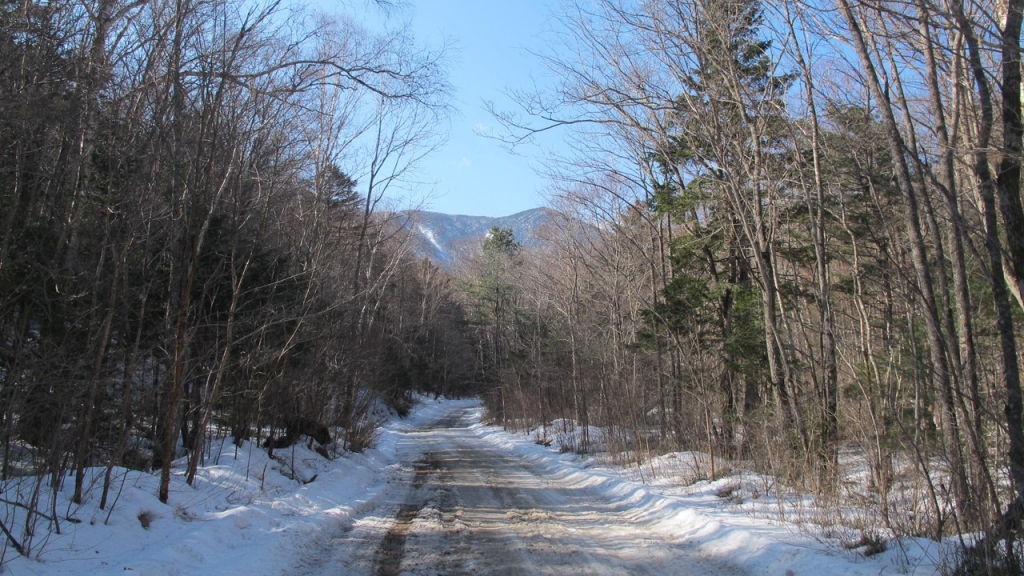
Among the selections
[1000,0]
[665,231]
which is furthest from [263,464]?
[665,231]

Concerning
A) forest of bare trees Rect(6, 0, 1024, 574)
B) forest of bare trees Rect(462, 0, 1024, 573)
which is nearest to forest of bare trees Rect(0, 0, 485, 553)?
forest of bare trees Rect(6, 0, 1024, 574)

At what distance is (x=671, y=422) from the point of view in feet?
45.5

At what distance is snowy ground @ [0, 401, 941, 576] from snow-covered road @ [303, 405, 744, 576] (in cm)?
2

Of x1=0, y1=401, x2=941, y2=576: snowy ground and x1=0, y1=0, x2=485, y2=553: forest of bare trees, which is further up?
x1=0, y1=0, x2=485, y2=553: forest of bare trees

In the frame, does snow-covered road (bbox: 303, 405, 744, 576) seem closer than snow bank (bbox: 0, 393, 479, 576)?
No

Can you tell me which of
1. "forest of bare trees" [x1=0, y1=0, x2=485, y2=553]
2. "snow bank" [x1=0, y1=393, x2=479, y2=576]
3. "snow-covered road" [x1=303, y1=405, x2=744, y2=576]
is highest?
"forest of bare trees" [x1=0, y1=0, x2=485, y2=553]

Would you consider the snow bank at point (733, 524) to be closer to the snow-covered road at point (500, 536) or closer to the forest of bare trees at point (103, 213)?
the snow-covered road at point (500, 536)

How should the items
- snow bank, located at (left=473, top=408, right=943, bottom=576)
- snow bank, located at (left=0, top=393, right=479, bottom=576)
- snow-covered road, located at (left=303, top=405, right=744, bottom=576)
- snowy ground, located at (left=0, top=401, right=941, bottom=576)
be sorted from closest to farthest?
snow bank, located at (left=0, top=393, right=479, bottom=576) < snow bank, located at (left=473, top=408, right=943, bottom=576) < snowy ground, located at (left=0, top=401, right=941, bottom=576) < snow-covered road, located at (left=303, top=405, right=744, bottom=576)

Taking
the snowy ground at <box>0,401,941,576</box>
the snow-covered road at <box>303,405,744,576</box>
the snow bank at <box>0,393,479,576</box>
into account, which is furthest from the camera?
the snow-covered road at <box>303,405,744,576</box>

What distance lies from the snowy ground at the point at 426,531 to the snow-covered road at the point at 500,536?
2cm

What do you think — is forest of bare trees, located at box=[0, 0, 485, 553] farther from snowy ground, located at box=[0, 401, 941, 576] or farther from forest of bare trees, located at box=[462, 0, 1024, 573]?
forest of bare trees, located at box=[462, 0, 1024, 573]

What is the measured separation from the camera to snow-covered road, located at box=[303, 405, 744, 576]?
18.7 ft

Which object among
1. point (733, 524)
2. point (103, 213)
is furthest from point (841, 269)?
point (103, 213)

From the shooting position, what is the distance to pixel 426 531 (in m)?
7.24
